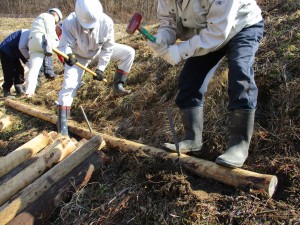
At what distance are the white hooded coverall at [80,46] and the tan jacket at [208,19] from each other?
2.17m

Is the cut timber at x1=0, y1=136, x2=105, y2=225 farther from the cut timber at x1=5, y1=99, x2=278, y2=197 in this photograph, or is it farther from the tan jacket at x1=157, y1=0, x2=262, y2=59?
the tan jacket at x1=157, y1=0, x2=262, y2=59

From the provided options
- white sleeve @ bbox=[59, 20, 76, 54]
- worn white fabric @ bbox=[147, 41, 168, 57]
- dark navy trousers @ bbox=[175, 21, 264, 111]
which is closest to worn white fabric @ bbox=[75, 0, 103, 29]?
white sleeve @ bbox=[59, 20, 76, 54]

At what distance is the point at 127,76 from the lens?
5.76 metres

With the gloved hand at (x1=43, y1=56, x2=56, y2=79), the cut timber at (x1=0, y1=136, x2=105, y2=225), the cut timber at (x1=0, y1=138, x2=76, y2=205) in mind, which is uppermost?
the cut timber at (x1=0, y1=136, x2=105, y2=225)

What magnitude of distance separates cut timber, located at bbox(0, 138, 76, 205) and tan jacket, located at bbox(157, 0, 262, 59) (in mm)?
1738

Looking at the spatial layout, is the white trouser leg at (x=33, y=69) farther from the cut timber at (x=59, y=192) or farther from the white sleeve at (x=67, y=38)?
the cut timber at (x=59, y=192)

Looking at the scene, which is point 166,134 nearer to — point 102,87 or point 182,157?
point 182,157

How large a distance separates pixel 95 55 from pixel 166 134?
2.10m

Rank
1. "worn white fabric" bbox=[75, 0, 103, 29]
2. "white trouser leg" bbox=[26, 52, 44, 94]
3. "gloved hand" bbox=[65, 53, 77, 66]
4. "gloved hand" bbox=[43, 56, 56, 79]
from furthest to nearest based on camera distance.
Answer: "gloved hand" bbox=[43, 56, 56, 79]
"white trouser leg" bbox=[26, 52, 44, 94]
"gloved hand" bbox=[65, 53, 77, 66]
"worn white fabric" bbox=[75, 0, 103, 29]

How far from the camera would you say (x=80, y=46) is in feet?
15.8

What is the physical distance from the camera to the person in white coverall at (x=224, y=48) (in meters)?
2.44

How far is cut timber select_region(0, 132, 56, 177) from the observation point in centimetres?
357

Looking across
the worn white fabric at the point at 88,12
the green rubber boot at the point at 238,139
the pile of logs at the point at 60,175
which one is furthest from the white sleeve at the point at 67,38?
the green rubber boot at the point at 238,139

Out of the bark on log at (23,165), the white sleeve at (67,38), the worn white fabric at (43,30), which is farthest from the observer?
the worn white fabric at (43,30)
